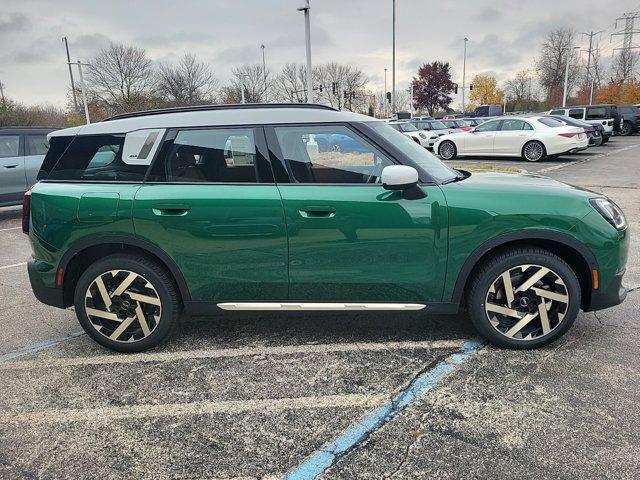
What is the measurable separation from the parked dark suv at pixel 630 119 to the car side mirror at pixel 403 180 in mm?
31311

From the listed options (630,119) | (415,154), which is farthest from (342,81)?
(415,154)

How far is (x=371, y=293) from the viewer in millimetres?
3336

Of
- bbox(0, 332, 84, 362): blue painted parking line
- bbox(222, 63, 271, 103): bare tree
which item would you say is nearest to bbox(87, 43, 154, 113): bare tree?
bbox(222, 63, 271, 103): bare tree

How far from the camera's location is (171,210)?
3314 millimetres

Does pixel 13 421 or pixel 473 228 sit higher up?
pixel 473 228

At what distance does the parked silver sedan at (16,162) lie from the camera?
9.24 metres

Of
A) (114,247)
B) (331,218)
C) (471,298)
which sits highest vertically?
(331,218)

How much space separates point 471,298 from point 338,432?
1.36 metres

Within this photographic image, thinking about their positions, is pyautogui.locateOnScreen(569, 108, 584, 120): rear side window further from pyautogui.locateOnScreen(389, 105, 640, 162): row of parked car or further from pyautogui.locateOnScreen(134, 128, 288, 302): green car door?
pyautogui.locateOnScreen(134, 128, 288, 302): green car door

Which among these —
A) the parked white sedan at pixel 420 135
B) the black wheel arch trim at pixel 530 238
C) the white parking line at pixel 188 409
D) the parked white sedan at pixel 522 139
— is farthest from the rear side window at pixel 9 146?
the parked white sedan at pixel 420 135

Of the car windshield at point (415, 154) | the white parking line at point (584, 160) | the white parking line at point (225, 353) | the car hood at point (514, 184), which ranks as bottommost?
the white parking line at point (225, 353)

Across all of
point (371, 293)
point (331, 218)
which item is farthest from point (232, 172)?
point (371, 293)

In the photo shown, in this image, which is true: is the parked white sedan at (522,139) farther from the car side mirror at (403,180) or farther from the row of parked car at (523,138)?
the car side mirror at (403,180)

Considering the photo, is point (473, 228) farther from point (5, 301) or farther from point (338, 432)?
point (5, 301)
